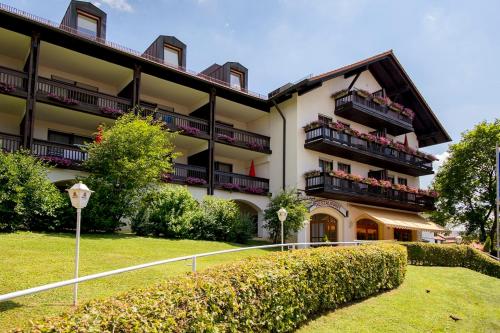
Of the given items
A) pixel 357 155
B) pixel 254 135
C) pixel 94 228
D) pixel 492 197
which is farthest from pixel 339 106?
pixel 94 228

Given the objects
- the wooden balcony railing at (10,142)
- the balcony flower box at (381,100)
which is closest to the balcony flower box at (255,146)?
the balcony flower box at (381,100)

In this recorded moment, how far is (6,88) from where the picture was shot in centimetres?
1886

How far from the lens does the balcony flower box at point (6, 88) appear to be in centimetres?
1875

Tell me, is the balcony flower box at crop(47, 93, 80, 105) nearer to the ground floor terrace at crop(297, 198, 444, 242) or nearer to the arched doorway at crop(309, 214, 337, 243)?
the ground floor terrace at crop(297, 198, 444, 242)

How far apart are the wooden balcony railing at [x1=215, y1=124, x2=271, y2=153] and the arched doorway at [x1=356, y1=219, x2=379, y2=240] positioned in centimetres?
861

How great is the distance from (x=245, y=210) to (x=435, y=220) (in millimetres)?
19212

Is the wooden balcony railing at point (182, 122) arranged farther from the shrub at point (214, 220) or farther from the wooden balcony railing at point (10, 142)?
the wooden balcony railing at point (10, 142)

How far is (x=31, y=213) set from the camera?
53.1 ft

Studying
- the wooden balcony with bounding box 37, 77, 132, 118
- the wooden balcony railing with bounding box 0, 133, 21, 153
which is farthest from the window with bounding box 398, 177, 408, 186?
the wooden balcony railing with bounding box 0, 133, 21, 153

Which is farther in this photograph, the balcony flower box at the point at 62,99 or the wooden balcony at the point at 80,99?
the wooden balcony at the point at 80,99

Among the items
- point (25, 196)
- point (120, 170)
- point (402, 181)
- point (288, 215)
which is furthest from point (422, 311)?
point (402, 181)

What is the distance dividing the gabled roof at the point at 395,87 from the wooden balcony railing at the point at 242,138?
9.41 ft

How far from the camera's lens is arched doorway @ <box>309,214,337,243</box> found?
2748cm

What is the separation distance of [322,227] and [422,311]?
16.6 meters
